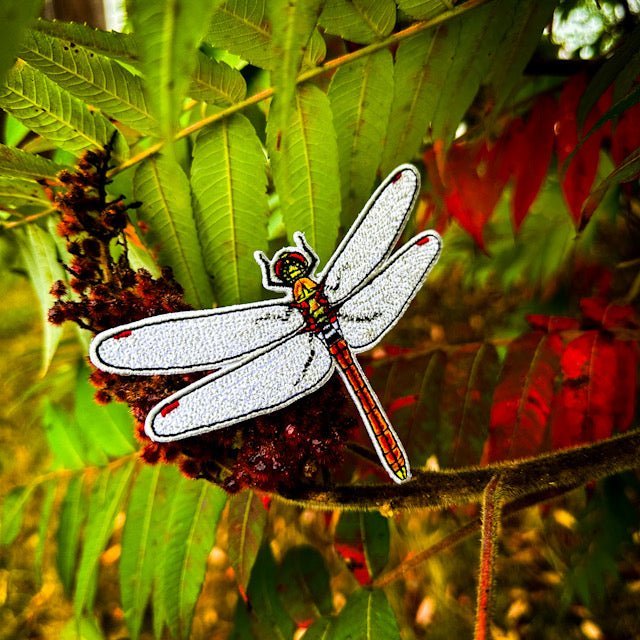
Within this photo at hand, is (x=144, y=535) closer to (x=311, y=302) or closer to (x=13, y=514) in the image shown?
(x=13, y=514)

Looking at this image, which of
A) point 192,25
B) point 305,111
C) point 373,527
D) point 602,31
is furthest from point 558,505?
point 192,25

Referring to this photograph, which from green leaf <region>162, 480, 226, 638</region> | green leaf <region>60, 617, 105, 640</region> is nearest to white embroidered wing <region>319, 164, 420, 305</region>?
green leaf <region>162, 480, 226, 638</region>

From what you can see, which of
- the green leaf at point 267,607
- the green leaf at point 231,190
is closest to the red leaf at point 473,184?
the green leaf at point 231,190

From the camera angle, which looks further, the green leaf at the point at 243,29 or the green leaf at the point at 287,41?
the green leaf at the point at 243,29

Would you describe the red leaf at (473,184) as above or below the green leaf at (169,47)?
below

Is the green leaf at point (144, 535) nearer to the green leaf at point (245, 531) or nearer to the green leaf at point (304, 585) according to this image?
the green leaf at point (245, 531)

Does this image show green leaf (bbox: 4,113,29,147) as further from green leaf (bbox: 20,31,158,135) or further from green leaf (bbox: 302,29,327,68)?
green leaf (bbox: 302,29,327,68)

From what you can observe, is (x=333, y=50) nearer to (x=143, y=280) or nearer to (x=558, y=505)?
(x=143, y=280)
